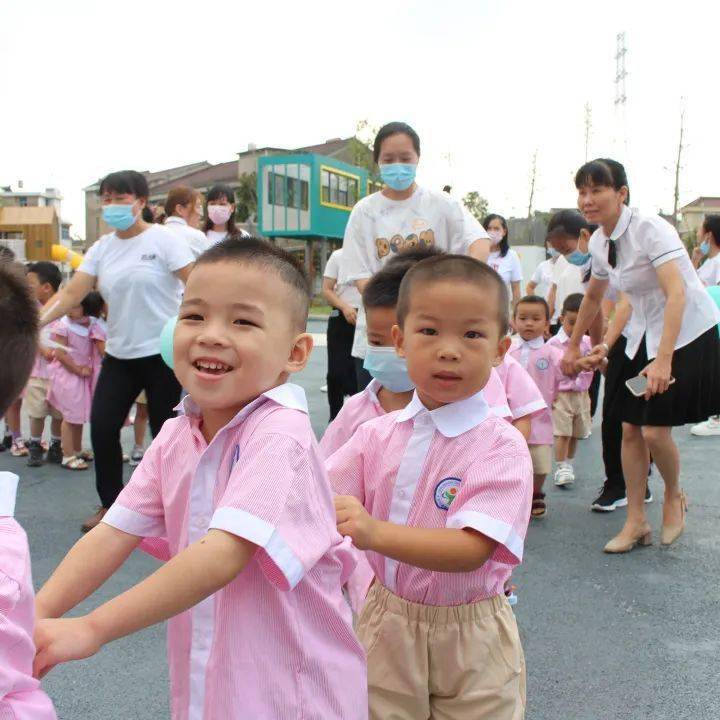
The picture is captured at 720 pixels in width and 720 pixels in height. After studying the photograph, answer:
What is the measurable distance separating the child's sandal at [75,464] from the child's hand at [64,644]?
4711 millimetres

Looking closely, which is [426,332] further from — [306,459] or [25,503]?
[25,503]

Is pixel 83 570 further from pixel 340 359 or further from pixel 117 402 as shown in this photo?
pixel 340 359

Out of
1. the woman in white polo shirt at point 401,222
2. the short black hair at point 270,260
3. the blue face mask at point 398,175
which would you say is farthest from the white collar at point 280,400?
the blue face mask at point 398,175

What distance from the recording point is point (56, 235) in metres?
33.4

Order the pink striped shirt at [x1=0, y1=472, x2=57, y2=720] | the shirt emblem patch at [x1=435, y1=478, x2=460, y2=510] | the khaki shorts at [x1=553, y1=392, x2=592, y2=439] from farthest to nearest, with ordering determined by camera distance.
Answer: the khaki shorts at [x1=553, y1=392, x2=592, y2=439]
the shirt emblem patch at [x1=435, y1=478, x2=460, y2=510]
the pink striped shirt at [x1=0, y1=472, x2=57, y2=720]

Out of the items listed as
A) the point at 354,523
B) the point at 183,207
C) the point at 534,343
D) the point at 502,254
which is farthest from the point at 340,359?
the point at 354,523

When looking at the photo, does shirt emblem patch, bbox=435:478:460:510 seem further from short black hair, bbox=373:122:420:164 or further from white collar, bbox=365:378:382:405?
short black hair, bbox=373:122:420:164

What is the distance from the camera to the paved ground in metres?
2.53

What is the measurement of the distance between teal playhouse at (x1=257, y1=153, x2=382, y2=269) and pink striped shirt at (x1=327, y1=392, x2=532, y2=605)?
95.6 ft

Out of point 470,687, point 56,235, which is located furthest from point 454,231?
point 56,235

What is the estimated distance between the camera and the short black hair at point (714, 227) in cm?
711

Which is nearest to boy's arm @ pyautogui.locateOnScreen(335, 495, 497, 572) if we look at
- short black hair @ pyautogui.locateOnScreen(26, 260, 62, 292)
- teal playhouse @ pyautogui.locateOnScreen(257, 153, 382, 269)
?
short black hair @ pyautogui.locateOnScreen(26, 260, 62, 292)

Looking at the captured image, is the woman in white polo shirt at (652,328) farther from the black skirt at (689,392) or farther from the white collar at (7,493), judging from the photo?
the white collar at (7,493)

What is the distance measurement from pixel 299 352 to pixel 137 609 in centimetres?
55
